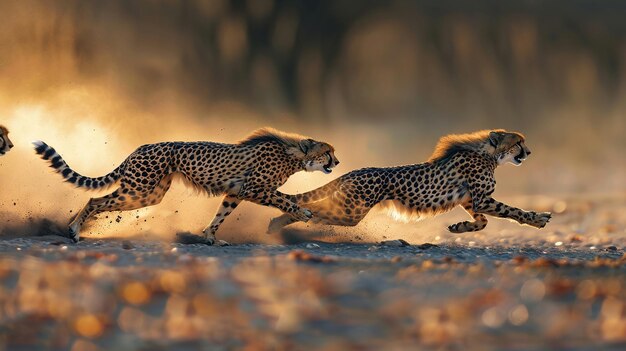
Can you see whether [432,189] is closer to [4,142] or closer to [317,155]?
[317,155]

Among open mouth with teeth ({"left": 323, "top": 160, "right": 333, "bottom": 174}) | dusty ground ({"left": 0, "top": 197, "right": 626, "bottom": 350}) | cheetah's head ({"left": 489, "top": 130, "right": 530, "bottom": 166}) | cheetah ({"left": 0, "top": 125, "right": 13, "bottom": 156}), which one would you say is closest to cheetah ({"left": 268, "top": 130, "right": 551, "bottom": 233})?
cheetah's head ({"left": 489, "top": 130, "right": 530, "bottom": 166})

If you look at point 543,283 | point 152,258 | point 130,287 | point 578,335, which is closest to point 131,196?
point 152,258

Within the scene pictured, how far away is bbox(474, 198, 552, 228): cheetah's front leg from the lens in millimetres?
9516

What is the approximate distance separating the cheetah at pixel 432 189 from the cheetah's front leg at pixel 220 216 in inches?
18.2

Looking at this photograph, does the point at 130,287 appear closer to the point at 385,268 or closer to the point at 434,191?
the point at 385,268

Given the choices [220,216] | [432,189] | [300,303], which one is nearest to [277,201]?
[220,216]

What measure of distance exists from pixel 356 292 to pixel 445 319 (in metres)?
0.67

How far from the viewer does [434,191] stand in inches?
374

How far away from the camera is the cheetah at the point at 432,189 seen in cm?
940

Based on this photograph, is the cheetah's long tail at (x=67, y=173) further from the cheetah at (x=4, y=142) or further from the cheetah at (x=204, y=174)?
the cheetah at (x=4, y=142)

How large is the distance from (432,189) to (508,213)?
754mm

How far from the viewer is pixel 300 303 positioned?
17.4 ft

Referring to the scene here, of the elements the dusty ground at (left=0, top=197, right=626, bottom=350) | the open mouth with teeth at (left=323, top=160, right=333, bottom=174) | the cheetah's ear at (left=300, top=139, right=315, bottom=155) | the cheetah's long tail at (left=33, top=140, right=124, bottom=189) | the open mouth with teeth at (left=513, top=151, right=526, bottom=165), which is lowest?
the dusty ground at (left=0, top=197, right=626, bottom=350)

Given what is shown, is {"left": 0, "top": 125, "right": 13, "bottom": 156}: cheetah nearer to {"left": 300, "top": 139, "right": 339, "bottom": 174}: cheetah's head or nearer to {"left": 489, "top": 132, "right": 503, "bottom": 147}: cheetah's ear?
{"left": 300, "top": 139, "right": 339, "bottom": 174}: cheetah's head
